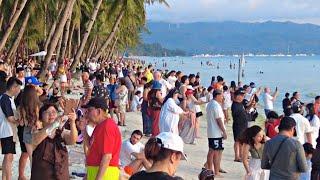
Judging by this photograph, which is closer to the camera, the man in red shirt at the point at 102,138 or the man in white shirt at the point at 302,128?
the man in red shirt at the point at 102,138

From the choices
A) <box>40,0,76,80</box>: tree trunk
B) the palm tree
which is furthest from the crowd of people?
the palm tree

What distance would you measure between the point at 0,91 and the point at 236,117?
4659 mm

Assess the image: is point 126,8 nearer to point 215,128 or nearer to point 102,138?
point 215,128

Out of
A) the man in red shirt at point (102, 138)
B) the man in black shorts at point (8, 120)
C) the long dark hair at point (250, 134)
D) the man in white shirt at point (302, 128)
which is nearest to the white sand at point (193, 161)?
the man in black shorts at point (8, 120)

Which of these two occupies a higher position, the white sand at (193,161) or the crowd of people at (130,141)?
the crowd of people at (130,141)

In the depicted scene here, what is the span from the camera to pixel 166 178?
4168 mm

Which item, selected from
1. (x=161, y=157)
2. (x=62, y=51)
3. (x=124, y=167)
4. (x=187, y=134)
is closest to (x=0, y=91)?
(x=124, y=167)

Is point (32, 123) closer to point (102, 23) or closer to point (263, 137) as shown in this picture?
point (263, 137)

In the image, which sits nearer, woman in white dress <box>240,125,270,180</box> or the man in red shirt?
the man in red shirt

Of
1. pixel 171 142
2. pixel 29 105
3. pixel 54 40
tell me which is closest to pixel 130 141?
pixel 29 105

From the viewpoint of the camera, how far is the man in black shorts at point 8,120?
27.5 ft

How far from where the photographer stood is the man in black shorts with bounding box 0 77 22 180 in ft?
27.5

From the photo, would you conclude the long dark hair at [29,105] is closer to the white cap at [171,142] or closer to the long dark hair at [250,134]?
the long dark hair at [250,134]

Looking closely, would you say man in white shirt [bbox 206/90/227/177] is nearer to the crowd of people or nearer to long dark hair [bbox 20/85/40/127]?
the crowd of people
